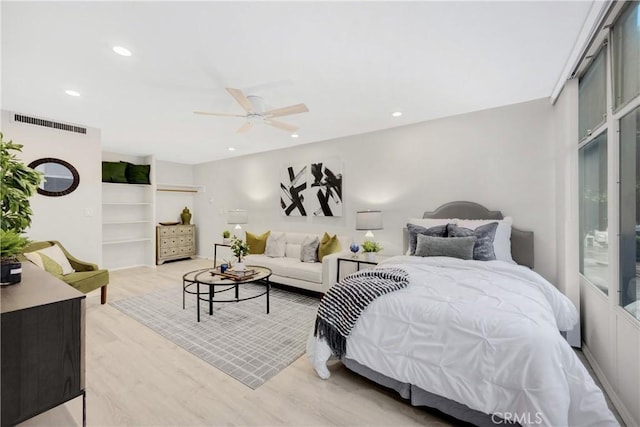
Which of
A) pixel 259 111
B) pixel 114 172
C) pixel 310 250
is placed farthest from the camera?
pixel 114 172

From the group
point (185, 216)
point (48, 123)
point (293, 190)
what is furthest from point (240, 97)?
point (185, 216)

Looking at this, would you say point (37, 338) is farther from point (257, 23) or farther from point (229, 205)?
point (229, 205)

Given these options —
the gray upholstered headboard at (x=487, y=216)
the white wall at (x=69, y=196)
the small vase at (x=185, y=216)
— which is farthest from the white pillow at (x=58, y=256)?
the gray upholstered headboard at (x=487, y=216)

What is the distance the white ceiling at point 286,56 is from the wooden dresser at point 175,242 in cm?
322

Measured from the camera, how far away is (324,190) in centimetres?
495

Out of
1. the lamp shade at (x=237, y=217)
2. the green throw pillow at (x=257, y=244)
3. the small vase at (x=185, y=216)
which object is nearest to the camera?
the green throw pillow at (x=257, y=244)

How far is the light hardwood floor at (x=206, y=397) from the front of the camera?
1.75 meters

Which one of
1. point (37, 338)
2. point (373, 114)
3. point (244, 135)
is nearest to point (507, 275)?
Result: point (373, 114)

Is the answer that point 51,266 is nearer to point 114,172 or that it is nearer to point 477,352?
point 114,172

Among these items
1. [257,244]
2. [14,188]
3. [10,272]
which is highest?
[14,188]

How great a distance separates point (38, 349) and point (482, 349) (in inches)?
90.7

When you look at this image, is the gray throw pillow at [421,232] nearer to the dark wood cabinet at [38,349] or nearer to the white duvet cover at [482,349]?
the white duvet cover at [482,349]

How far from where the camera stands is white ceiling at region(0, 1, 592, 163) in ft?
5.80

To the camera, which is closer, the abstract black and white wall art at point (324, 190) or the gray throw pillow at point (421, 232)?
the gray throw pillow at point (421, 232)
